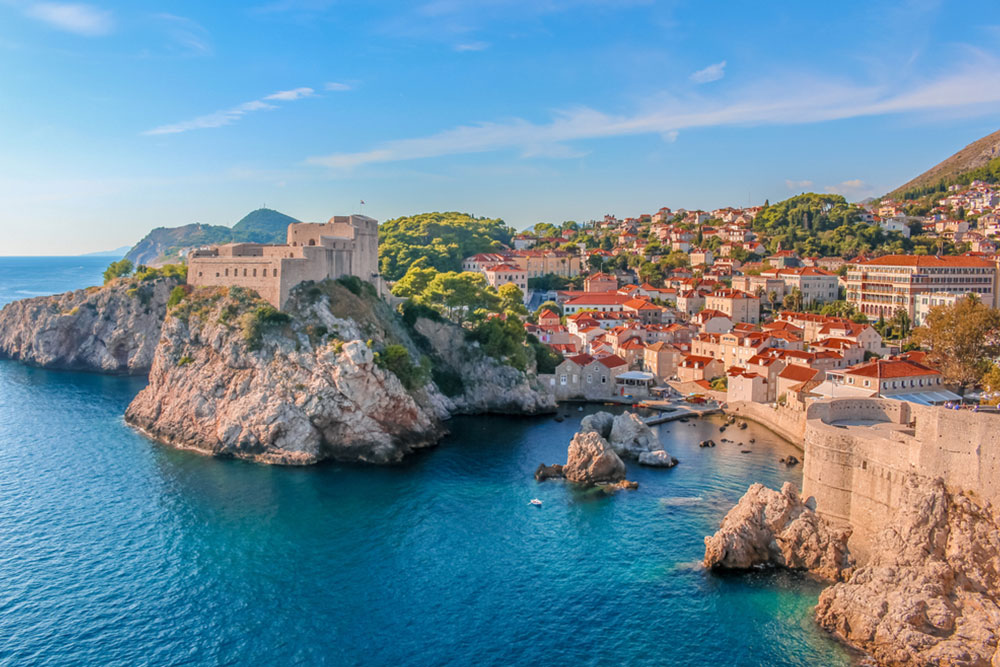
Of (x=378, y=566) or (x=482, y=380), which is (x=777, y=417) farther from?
(x=378, y=566)

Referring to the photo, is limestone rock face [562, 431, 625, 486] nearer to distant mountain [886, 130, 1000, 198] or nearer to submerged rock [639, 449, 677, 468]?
submerged rock [639, 449, 677, 468]

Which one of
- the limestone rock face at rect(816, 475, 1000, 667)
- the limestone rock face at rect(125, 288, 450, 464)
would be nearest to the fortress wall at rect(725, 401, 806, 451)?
the limestone rock face at rect(816, 475, 1000, 667)

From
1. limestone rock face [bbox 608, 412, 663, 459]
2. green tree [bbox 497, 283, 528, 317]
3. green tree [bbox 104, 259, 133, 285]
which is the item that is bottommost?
limestone rock face [bbox 608, 412, 663, 459]

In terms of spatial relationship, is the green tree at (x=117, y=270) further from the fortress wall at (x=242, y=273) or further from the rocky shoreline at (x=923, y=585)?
the rocky shoreline at (x=923, y=585)

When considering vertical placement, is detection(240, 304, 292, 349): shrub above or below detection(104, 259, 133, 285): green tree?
below

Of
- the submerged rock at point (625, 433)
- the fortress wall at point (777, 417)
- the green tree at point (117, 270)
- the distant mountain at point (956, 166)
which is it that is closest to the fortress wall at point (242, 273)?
the submerged rock at point (625, 433)
